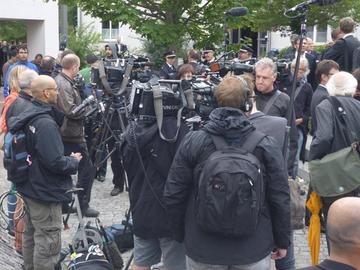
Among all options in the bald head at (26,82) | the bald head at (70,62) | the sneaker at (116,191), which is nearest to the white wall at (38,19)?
the sneaker at (116,191)

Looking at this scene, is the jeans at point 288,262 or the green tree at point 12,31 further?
the green tree at point 12,31

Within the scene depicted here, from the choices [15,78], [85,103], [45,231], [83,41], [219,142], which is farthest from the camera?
[83,41]

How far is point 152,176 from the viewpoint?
14.1 ft

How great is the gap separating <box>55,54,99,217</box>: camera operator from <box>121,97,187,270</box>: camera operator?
7.71 ft

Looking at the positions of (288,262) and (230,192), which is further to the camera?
(288,262)

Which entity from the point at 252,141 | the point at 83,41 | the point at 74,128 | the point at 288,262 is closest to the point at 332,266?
the point at 252,141

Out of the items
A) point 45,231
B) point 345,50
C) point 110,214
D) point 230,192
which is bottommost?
point 110,214

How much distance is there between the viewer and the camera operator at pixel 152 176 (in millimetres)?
4262

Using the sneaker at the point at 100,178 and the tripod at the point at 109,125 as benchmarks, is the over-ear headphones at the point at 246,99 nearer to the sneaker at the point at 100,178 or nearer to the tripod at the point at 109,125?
the tripod at the point at 109,125

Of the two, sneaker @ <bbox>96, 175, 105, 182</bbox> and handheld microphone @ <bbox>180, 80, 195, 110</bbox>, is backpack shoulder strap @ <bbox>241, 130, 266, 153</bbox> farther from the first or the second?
sneaker @ <bbox>96, 175, 105, 182</bbox>

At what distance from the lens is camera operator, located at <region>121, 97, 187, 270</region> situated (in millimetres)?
4262

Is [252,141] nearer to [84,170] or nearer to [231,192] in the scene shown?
[231,192]

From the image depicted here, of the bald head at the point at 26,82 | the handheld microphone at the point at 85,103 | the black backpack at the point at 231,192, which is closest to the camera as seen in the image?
the black backpack at the point at 231,192

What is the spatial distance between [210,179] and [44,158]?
190 cm
